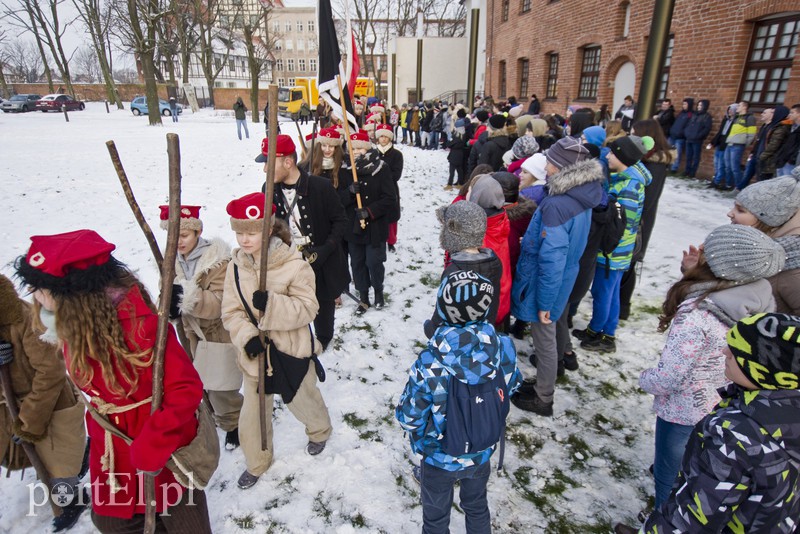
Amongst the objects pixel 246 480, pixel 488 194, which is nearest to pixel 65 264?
pixel 246 480

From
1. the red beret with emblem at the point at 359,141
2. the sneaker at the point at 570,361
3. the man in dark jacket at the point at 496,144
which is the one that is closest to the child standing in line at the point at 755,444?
the sneaker at the point at 570,361

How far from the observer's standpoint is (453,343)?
1758 mm

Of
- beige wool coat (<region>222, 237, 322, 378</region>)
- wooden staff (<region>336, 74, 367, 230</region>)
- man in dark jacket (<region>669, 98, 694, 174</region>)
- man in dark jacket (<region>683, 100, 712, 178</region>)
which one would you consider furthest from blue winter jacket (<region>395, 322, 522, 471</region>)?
man in dark jacket (<region>669, 98, 694, 174</region>)

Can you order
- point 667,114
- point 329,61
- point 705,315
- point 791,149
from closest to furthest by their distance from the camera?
point 705,315 → point 329,61 → point 791,149 → point 667,114

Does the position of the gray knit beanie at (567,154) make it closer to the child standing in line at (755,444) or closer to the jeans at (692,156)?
the child standing in line at (755,444)

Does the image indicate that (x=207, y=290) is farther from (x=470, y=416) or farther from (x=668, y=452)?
(x=668, y=452)

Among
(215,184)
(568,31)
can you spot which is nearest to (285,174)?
(215,184)

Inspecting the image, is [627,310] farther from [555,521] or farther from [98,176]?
[98,176]

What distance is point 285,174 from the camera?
10.8 ft

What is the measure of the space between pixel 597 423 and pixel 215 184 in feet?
29.0

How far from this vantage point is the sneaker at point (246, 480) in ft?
8.78

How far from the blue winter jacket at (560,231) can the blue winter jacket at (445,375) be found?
1125 millimetres

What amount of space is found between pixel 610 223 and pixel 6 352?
160 inches

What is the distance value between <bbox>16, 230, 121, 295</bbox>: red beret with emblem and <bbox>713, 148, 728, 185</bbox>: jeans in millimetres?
11262
